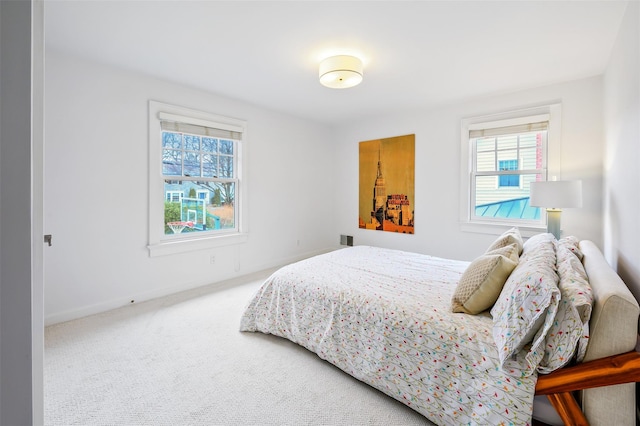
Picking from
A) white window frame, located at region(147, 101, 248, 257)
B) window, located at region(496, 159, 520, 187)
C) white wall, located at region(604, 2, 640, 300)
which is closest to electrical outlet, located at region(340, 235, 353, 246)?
white window frame, located at region(147, 101, 248, 257)

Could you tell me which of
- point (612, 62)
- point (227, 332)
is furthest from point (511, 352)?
point (612, 62)

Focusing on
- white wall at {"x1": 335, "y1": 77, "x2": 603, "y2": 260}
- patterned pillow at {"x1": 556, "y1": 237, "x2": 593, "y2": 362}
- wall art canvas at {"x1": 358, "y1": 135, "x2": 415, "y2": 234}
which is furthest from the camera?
wall art canvas at {"x1": 358, "y1": 135, "x2": 415, "y2": 234}

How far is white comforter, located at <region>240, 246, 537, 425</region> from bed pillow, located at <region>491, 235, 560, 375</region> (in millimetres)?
75

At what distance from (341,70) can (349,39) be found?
0.86 feet

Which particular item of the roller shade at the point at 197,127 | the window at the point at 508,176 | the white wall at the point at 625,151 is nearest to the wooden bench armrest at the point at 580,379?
the white wall at the point at 625,151

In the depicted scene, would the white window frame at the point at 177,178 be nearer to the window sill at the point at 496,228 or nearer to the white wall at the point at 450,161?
the white wall at the point at 450,161

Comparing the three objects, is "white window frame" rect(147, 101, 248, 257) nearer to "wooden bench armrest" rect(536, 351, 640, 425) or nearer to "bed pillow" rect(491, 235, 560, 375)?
"bed pillow" rect(491, 235, 560, 375)

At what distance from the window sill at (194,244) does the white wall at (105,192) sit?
7cm

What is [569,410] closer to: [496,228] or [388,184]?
[496,228]

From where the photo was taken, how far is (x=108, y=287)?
2.94 metres

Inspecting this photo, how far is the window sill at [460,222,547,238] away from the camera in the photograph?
348 centimetres

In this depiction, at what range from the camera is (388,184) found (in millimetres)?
4691

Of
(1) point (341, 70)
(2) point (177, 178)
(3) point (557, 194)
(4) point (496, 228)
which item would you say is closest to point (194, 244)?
(2) point (177, 178)

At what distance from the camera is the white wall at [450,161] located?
3096 mm
